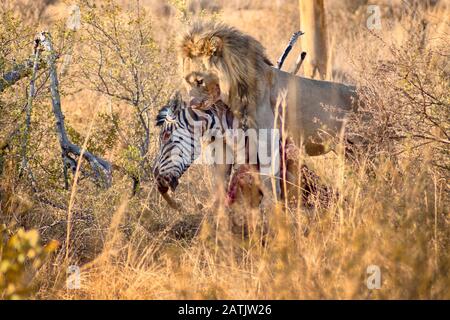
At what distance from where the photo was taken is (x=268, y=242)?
4.83 meters

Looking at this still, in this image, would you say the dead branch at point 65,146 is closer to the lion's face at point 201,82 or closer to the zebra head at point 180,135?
the zebra head at point 180,135

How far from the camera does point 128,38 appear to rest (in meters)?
7.28

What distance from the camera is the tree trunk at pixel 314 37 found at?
901 centimetres

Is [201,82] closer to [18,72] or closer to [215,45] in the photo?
[215,45]

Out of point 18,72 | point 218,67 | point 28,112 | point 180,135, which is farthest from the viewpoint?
point 18,72

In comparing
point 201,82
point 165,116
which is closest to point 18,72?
point 165,116

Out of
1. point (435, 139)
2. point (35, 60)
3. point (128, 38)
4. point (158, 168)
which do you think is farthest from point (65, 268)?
point (128, 38)

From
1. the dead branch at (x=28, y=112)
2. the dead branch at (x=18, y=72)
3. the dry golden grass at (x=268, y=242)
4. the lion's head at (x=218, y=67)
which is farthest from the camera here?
the dead branch at (x=18, y=72)

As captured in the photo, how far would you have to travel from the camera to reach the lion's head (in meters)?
5.56

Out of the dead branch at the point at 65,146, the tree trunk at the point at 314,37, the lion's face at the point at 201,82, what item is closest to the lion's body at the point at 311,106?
the lion's face at the point at 201,82

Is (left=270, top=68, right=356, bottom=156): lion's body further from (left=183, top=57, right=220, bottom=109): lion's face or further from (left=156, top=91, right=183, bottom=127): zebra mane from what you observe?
(left=156, top=91, right=183, bottom=127): zebra mane

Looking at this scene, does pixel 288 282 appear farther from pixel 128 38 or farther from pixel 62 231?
pixel 128 38

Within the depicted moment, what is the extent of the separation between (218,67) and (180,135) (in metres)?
0.50

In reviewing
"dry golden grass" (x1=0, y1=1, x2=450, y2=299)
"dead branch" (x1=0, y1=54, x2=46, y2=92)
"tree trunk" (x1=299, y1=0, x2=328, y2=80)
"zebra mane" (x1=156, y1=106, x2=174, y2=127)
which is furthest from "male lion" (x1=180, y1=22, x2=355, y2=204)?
"tree trunk" (x1=299, y1=0, x2=328, y2=80)
